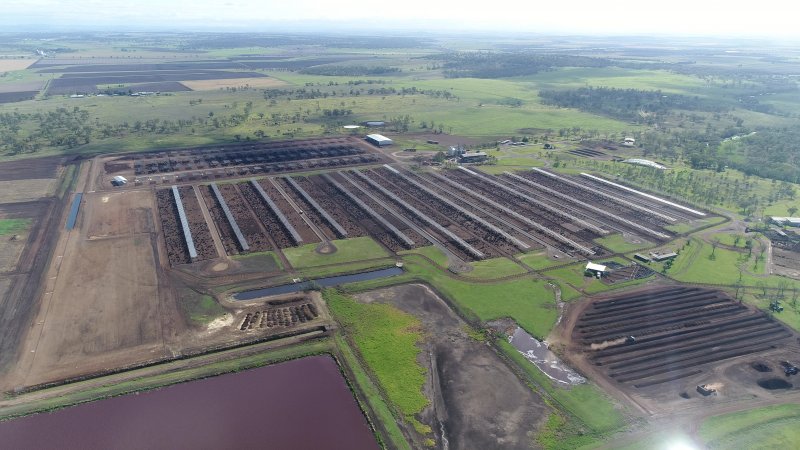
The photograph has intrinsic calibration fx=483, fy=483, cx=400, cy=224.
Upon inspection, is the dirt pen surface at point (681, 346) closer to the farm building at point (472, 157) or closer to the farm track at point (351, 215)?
the farm track at point (351, 215)

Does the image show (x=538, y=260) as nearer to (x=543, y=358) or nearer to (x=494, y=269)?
(x=494, y=269)

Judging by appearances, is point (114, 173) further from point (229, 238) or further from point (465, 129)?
point (465, 129)

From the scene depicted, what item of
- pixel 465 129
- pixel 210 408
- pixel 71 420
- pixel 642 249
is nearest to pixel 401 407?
pixel 210 408

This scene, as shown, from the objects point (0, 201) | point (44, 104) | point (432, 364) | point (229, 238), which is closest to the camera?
point (432, 364)

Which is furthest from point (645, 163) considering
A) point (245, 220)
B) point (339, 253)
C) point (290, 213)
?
point (245, 220)

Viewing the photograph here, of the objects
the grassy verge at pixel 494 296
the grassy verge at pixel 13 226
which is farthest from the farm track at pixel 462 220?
the grassy verge at pixel 13 226
